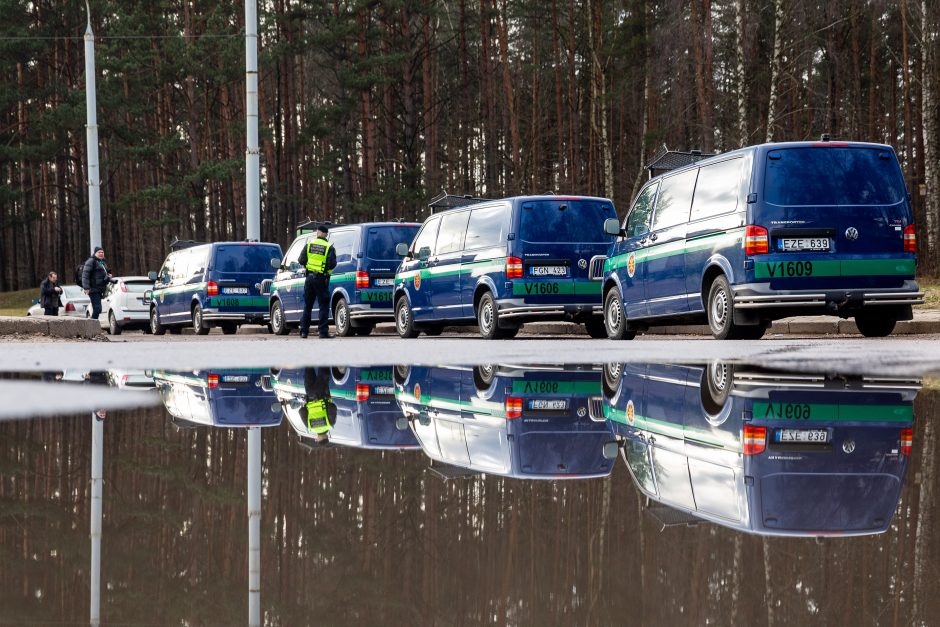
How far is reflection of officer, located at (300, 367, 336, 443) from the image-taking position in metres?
6.05

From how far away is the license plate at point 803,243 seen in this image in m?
14.0

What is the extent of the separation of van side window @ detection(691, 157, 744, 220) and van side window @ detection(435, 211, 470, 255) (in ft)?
17.6

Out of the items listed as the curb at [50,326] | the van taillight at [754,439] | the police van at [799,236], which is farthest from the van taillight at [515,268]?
the van taillight at [754,439]

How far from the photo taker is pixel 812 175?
14.0 m

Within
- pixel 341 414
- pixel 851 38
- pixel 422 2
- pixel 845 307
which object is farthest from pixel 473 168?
pixel 341 414

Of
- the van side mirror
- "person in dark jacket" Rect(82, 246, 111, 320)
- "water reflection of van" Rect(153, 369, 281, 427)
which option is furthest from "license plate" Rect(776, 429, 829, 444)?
"person in dark jacket" Rect(82, 246, 111, 320)

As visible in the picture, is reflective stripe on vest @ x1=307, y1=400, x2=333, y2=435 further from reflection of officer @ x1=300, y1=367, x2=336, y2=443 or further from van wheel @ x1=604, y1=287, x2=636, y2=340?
van wheel @ x1=604, y1=287, x2=636, y2=340

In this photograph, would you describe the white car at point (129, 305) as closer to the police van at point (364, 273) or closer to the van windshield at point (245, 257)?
the van windshield at point (245, 257)

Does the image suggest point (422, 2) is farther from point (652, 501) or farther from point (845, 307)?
point (652, 501)

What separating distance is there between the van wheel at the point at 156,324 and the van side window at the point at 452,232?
12756 millimetres

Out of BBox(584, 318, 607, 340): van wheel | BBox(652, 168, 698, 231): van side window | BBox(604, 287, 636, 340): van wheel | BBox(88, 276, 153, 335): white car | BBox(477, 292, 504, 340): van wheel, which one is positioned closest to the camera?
BBox(652, 168, 698, 231): van side window

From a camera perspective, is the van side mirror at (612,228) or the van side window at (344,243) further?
the van side window at (344,243)

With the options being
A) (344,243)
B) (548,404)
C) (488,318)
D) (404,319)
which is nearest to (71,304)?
(344,243)

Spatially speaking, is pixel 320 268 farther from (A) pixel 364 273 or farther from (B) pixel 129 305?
(B) pixel 129 305
